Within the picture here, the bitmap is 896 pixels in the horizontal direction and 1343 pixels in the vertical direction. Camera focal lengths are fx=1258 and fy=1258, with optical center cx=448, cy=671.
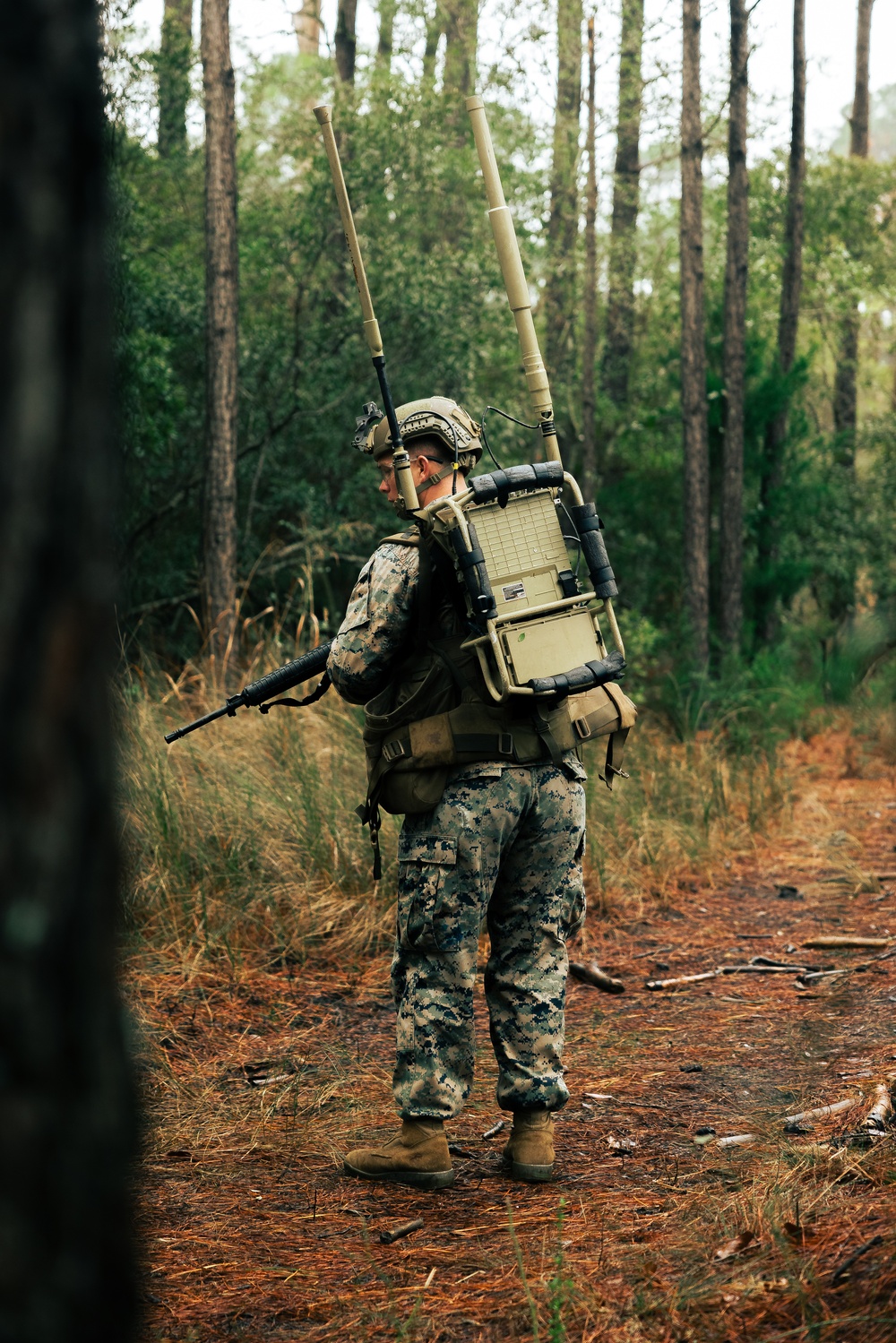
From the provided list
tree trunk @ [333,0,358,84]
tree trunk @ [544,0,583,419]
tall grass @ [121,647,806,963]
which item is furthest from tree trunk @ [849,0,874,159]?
tall grass @ [121,647,806,963]

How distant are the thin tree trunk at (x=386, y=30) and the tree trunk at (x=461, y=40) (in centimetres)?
72

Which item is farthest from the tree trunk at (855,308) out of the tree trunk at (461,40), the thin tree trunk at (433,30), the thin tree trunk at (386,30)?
the thin tree trunk at (386,30)

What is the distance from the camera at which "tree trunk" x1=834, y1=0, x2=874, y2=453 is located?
68.3ft

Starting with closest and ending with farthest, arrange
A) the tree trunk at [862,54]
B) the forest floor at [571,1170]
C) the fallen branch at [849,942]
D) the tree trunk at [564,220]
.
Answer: the forest floor at [571,1170] → the fallen branch at [849,942] → the tree trunk at [564,220] → the tree trunk at [862,54]

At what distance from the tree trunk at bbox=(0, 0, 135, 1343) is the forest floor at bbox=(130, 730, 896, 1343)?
4.52 feet

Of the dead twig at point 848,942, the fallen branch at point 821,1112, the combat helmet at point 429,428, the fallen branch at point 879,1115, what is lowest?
the fallen branch at point 821,1112

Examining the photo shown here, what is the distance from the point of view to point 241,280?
Answer: 1377cm

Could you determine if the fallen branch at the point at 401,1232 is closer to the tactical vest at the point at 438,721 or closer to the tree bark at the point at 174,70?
the tactical vest at the point at 438,721

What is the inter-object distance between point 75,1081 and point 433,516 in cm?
231

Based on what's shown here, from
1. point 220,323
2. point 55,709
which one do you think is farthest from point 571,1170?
point 220,323

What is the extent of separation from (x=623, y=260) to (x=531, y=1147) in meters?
16.3

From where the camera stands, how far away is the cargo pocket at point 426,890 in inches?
138

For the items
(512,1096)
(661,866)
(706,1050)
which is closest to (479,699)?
(512,1096)

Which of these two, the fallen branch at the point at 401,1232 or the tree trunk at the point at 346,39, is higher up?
the tree trunk at the point at 346,39
